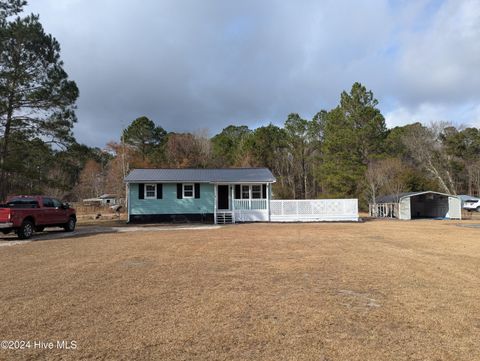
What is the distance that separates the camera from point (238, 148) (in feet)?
154

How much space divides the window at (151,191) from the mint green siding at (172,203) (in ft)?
0.91

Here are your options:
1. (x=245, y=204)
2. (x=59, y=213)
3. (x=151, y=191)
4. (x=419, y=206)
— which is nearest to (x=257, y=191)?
(x=245, y=204)

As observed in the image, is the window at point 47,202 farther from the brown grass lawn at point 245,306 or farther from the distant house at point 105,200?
the distant house at point 105,200

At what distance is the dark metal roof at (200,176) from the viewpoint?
24.5 metres

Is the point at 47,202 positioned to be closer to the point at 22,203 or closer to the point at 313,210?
the point at 22,203

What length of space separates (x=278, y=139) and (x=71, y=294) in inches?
1616

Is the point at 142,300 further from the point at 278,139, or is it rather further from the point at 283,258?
the point at 278,139

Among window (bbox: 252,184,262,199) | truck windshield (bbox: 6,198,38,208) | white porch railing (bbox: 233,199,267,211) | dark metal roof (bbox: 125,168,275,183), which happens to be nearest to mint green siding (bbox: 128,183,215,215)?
dark metal roof (bbox: 125,168,275,183)

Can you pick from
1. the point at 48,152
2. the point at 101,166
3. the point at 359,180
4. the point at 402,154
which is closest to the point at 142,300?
the point at 48,152

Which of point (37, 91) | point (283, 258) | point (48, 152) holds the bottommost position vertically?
point (283, 258)

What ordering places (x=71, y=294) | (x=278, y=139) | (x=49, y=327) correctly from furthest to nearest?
(x=278, y=139), (x=71, y=294), (x=49, y=327)

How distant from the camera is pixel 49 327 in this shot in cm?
445

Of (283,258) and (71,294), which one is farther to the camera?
(283,258)

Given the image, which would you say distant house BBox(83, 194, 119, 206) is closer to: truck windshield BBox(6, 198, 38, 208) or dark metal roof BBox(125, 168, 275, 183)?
dark metal roof BBox(125, 168, 275, 183)
